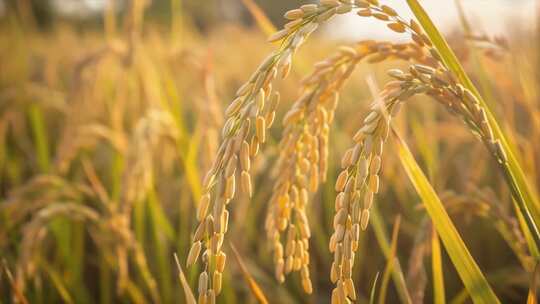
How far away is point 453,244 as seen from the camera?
3.07 ft

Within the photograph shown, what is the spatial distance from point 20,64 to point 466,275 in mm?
3643

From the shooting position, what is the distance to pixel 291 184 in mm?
992

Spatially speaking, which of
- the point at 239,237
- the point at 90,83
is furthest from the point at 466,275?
the point at 90,83

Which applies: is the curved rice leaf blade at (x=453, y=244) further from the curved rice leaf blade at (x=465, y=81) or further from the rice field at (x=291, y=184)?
the curved rice leaf blade at (x=465, y=81)

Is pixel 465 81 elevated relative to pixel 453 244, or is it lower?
elevated

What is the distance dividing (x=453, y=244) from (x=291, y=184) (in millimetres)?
310

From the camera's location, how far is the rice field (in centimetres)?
79

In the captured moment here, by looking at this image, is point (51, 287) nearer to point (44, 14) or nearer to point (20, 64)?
point (20, 64)

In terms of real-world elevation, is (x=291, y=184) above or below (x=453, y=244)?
above

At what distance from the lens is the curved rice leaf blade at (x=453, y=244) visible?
91 centimetres

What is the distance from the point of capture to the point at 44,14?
1839cm

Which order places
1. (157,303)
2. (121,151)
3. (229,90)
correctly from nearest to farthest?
(157,303) → (121,151) → (229,90)

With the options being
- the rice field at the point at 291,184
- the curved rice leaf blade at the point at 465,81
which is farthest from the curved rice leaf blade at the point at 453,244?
the curved rice leaf blade at the point at 465,81

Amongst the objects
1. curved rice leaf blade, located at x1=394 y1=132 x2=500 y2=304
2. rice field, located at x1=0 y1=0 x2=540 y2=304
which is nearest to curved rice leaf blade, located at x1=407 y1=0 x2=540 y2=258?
rice field, located at x1=0 y1=0 x2=540 y2=304
